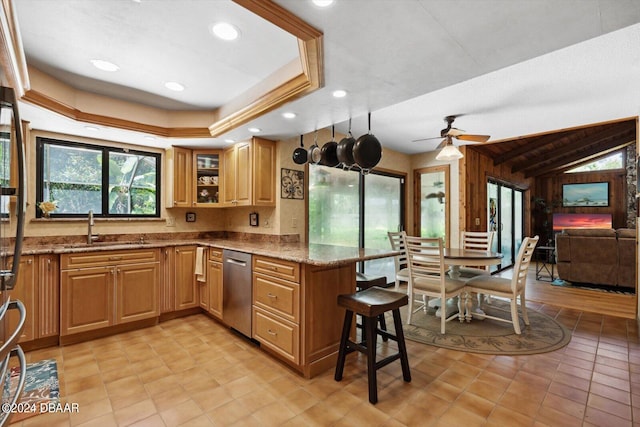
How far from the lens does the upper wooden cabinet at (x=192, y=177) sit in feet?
12.7

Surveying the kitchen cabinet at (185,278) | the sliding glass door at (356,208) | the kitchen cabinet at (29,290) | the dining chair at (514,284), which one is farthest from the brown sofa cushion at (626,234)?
the kitchen cabinet at (29,290)

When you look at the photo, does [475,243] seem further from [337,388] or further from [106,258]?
[106,258]

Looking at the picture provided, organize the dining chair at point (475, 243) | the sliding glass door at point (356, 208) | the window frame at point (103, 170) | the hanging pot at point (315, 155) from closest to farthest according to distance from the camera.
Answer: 1. the hanging pot at point (315, 155)
2. the window frame at point (103, 170)
3. the dining chair at point (475, 243)
4. the sliding glass door at point (356, 208)

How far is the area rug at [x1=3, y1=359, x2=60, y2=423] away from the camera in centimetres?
188

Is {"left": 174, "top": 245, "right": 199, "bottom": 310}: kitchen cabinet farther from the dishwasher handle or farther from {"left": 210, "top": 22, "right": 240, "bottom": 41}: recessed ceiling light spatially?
{"left": 210, "top": 22, "right": 240, "bottom": 41}: recessed ceiling light

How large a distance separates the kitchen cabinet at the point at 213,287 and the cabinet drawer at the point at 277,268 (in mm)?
824

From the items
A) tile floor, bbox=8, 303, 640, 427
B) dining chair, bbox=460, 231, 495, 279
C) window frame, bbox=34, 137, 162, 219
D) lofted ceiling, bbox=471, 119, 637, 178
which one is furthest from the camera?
lofted ceiling, bbox=471, 119, 637, 178

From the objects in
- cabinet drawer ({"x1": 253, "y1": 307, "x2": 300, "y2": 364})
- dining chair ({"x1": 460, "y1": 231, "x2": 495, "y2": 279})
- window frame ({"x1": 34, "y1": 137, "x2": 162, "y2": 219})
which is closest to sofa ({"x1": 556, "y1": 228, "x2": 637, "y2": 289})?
dining chair ({"x1": 460, "y1": 231, "x2": 495, "y2": 279})

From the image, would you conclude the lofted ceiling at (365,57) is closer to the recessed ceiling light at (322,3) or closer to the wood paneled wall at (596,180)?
the recessed ceiling light at (322,3)

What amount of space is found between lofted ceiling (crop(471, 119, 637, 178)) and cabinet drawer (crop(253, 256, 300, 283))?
13.7ft

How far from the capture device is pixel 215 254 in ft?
11.2

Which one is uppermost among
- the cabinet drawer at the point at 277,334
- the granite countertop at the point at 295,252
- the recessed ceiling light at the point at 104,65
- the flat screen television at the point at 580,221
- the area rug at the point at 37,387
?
the recessed ceiling light at the point at 104,65

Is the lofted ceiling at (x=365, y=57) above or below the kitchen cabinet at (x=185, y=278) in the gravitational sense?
above

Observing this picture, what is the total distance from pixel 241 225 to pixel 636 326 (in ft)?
15.7
